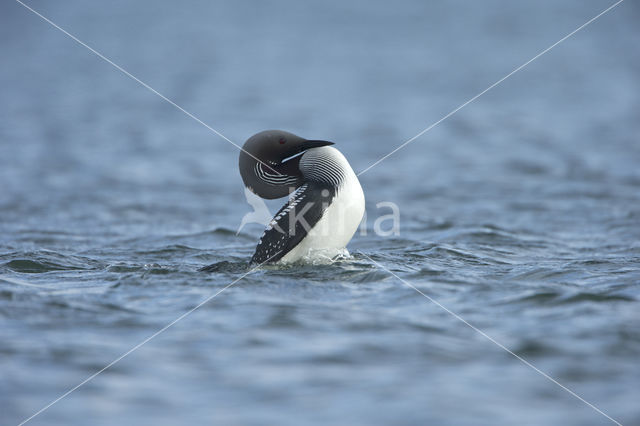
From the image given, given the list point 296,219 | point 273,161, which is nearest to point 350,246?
point 273,161

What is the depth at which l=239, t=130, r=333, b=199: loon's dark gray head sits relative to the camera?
586 centimetres

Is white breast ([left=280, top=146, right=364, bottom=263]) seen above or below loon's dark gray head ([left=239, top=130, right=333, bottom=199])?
below

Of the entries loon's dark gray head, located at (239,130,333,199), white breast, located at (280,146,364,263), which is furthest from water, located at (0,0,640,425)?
loon's dark gray head, located at (239,130,333,199)

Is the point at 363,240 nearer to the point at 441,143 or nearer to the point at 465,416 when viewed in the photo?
the point at 465,416

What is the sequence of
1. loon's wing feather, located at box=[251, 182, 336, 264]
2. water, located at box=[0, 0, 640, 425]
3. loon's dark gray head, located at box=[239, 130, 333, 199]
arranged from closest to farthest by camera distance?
water, located at box=[0, 0, 640, 425]
loon's wing feather, located at box=[251, 182, 336, 264]
loon's dark gray head, located at box=[239, 130, 333, 199]

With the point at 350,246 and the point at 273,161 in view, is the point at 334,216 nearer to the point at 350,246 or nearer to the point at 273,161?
the point at 273,161

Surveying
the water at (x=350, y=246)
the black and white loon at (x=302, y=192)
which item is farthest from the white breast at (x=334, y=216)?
the water at (x=350, y=246)

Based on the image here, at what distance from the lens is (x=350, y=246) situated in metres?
7.75

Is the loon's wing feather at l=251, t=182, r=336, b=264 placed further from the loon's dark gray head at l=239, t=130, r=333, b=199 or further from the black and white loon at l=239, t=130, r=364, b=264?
the loon's dark gray head at l=239, t=130, r=333, b=199

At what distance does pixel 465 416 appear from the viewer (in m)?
3.40

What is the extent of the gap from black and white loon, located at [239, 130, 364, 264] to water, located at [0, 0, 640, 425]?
191 mm

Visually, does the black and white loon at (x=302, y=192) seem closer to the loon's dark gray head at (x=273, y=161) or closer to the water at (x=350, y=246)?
the loon's dark gray head at (x=273, y=161)

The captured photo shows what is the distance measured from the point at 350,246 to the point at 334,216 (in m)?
2.14

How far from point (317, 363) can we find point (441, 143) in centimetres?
1150
